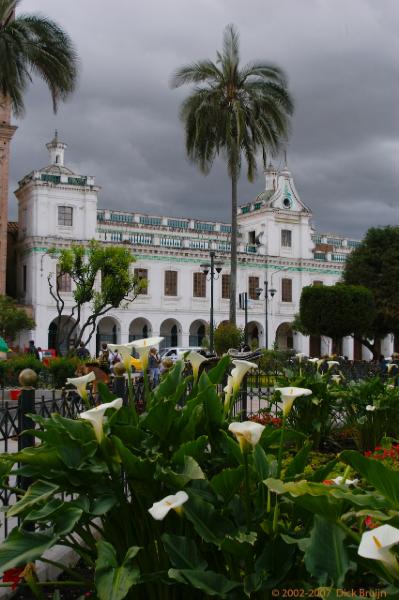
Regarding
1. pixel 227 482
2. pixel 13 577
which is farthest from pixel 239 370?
pixel 13 577

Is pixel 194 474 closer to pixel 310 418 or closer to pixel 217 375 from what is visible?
pixel 217 375

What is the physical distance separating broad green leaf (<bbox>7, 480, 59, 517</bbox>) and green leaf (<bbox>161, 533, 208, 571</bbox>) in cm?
50

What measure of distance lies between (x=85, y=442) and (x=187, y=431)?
448 millimetres

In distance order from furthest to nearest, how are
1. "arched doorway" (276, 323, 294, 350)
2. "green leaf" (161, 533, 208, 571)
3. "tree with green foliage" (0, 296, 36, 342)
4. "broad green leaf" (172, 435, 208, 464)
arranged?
"arched doorway" (276, 323, 294, 350) < "tree with green foliage" (0, 296, 36, 342) < "broad green leaf" (172, 435, 208, 464) < "green leaf" (161, 533, 208, 571)

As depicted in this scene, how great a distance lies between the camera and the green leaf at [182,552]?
2496mm

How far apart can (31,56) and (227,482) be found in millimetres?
14254

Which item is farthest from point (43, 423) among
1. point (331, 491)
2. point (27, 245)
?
point (27, 245)

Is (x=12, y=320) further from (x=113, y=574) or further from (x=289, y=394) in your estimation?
(x=113, y=574)

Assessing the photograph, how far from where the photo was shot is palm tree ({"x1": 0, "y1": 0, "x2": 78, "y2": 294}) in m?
14.6

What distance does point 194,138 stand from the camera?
78.1 feet

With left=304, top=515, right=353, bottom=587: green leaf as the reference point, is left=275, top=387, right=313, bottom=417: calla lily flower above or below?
above

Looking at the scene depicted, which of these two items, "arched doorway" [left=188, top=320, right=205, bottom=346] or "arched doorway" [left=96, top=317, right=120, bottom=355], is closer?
"arched doorway" [left=96, top=317, right=120, bottom=355]

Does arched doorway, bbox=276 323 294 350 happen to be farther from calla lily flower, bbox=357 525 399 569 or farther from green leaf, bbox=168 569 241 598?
calla lily flower, bbox=357 525 399 569

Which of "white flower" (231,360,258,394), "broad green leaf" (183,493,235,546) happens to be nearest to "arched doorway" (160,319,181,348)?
"white flower" (231,360,258,394)
